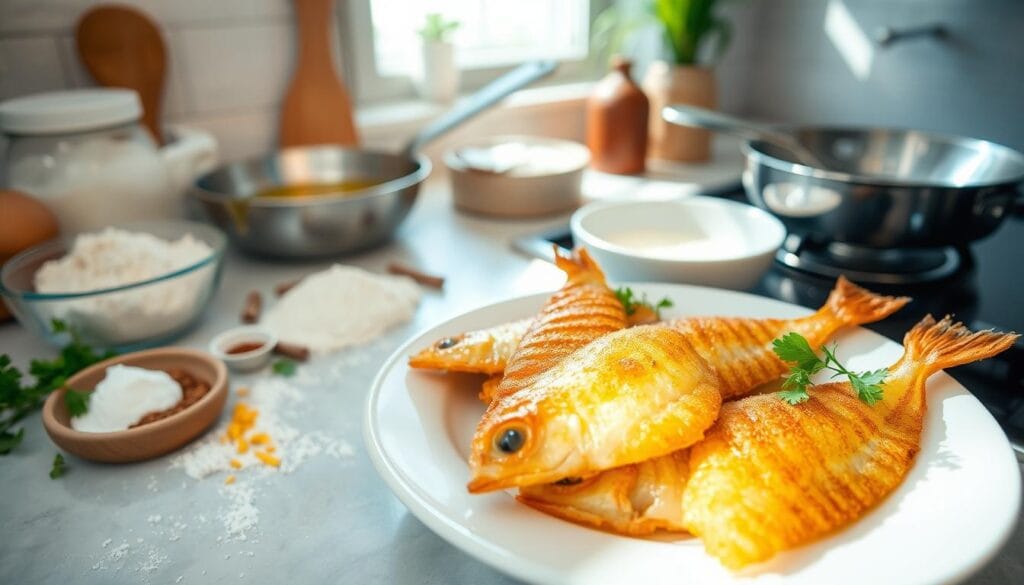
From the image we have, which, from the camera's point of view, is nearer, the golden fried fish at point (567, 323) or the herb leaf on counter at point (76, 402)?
the golden fried fish at point (567, 323)

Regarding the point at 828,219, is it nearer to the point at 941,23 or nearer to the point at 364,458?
the point at 364,458

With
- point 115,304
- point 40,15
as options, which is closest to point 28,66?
point 40,15

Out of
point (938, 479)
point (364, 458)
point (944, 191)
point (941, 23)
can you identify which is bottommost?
point (364, 458)

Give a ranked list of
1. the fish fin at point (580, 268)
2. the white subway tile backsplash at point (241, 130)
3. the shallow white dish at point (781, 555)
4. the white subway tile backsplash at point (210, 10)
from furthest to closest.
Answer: the white subway tile backsplash at point (241, 130), the white subway tile backsplash at point (210, 10), the fish fin at point (580, 268), the shallow white dish at point (781, 555)

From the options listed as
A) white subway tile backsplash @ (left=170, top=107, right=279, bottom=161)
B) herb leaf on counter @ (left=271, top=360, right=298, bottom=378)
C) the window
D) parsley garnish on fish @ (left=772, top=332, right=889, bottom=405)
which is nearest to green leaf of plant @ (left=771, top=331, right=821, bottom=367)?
parsley garnish on fish @ (left=772, top=332, right=889, bottom=405)

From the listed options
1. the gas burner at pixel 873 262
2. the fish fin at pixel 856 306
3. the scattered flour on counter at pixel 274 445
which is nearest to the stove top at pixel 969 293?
the gas burner at pixel 873 262

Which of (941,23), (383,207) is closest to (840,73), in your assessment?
(941,23)

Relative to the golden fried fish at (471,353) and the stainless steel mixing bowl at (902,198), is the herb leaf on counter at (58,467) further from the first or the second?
the stainless steel mixing bowl at (902,198)

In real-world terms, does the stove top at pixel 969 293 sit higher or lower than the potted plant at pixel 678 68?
lower
